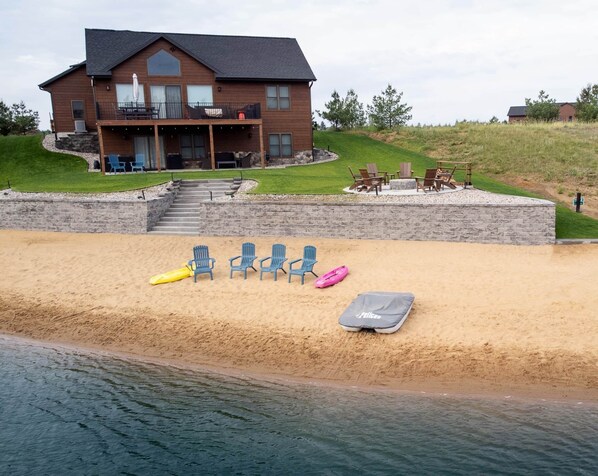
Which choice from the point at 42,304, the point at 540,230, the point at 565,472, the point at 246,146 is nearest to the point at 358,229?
the point at 540,230

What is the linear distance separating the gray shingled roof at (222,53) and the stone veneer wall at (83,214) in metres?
11.1

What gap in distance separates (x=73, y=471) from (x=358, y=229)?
13.2 metres

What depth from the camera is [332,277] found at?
15.5 meters

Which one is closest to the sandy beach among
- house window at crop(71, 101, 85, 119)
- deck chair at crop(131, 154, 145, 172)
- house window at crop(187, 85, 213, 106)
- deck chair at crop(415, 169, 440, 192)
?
deck chair at crop(415, 169, 440, 192)

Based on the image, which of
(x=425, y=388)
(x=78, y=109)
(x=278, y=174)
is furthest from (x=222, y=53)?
(x=425, y=388)

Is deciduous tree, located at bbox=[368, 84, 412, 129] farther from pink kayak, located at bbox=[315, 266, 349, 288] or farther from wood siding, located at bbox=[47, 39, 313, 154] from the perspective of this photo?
pink kayak, located at bbox=[315, 266, 349, 288]

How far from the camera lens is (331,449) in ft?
29.6

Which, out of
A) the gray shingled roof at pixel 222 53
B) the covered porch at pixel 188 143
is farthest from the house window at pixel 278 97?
the covered porch at pixel 188 143

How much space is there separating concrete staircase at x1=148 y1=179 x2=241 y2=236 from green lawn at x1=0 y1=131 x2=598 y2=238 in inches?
61.1

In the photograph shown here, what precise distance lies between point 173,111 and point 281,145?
24.0 ft

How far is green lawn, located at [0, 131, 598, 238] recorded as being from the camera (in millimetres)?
23072

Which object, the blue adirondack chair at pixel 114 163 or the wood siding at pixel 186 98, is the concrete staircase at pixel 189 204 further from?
the blue adirondack chair at pixel 114 163

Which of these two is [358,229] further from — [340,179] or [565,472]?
[565,472]

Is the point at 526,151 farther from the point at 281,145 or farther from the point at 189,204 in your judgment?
the point at 189,204
